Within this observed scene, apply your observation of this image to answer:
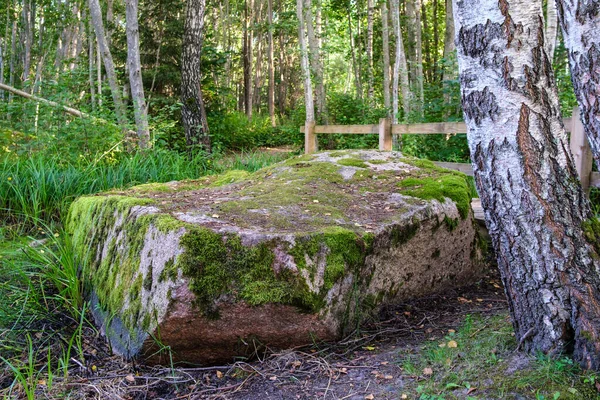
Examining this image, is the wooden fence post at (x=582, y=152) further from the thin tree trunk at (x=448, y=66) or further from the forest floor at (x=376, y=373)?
the forest floor at (x=376, y=373)

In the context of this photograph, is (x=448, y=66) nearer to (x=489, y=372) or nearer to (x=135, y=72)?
(x=135, y=72)

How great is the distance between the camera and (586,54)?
69.6 inches

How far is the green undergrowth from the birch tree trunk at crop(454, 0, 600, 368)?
0.32 feet

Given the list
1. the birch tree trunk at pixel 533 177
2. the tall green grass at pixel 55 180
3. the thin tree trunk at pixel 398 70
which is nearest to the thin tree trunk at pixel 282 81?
the thin tree trunk at pixel 398 70

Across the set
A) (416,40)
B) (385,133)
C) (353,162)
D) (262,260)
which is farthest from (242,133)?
(262,260)

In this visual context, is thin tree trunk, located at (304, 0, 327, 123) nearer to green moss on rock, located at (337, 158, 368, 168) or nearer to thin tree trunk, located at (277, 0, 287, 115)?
green moss on rock, located at (337, 158, 368, 168)

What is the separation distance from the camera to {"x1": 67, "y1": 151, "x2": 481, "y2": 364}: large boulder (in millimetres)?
2623

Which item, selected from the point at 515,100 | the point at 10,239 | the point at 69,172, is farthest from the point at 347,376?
the point at 69,172

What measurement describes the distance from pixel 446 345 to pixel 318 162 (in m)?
2.34

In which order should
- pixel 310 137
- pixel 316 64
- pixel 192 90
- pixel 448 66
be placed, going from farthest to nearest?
pixel 316 64, pixel 192 90, pixel 310 137, pixel 448 66

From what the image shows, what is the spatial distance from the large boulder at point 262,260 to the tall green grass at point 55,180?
175 centimetres

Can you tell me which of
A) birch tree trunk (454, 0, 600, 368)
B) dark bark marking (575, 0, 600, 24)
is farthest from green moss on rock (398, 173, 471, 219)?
dark bark marking (575, 0, 600, 24)

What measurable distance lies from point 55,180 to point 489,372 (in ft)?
16.7

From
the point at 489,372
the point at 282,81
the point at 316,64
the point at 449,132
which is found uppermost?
the point at 282,81
